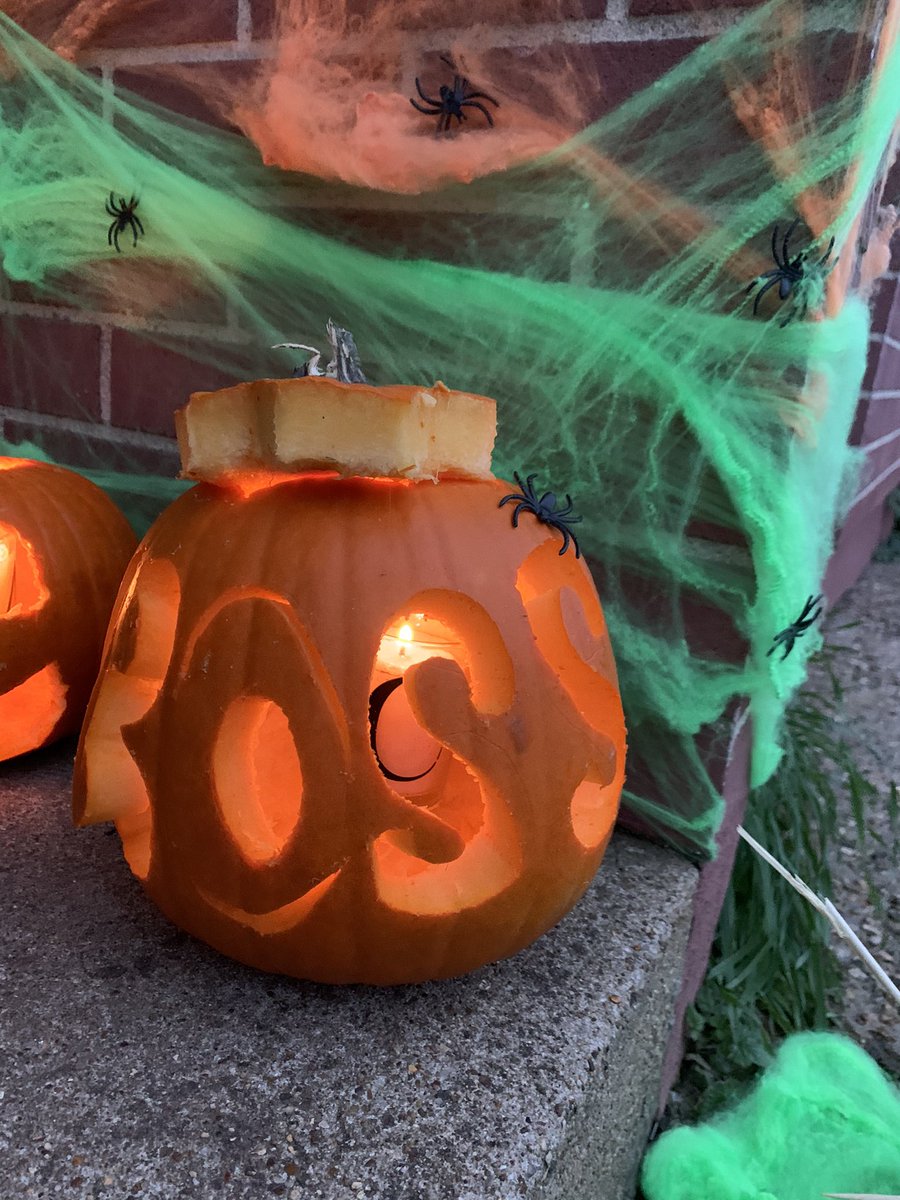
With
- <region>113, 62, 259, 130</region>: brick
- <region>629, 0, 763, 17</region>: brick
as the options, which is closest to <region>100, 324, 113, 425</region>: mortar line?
<region>113, 62, 259, 130</region>: brick

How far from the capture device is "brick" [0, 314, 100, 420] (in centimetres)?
153

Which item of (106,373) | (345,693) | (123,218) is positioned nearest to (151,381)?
(106,373)

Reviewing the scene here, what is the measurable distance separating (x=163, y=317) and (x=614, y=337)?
0.78 metres

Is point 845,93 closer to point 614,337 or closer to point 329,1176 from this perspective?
point 614,337

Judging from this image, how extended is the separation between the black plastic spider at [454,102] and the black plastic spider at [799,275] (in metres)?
0.40

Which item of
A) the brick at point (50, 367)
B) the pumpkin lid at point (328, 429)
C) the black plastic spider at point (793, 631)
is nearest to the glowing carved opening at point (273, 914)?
the pumpkin lid at point (328, 429)

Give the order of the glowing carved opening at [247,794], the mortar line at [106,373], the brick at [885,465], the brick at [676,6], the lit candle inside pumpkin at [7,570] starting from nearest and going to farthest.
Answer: the glowing carved opening at [247,794]
the brick at [676,6]
the lit candle inside pumpkin at [7,570]
the mortar line at [106,373]
the brick at [885,465]

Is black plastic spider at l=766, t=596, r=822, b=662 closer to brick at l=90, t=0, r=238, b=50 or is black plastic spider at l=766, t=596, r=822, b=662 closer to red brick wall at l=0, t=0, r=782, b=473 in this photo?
red brick wall at l=0, t=0, r=782, b=473

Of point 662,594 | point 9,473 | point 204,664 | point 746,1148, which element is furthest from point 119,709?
point 746,1148

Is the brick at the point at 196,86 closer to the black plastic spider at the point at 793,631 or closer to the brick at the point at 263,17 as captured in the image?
the brick at the point at 263,17

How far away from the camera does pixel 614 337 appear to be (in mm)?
1067

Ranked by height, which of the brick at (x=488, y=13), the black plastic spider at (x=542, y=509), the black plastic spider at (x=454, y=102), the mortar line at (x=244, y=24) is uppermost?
the mortar line at (x=244, y=24)

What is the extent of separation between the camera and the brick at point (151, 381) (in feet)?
4.60

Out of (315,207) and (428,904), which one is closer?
(428,904)
